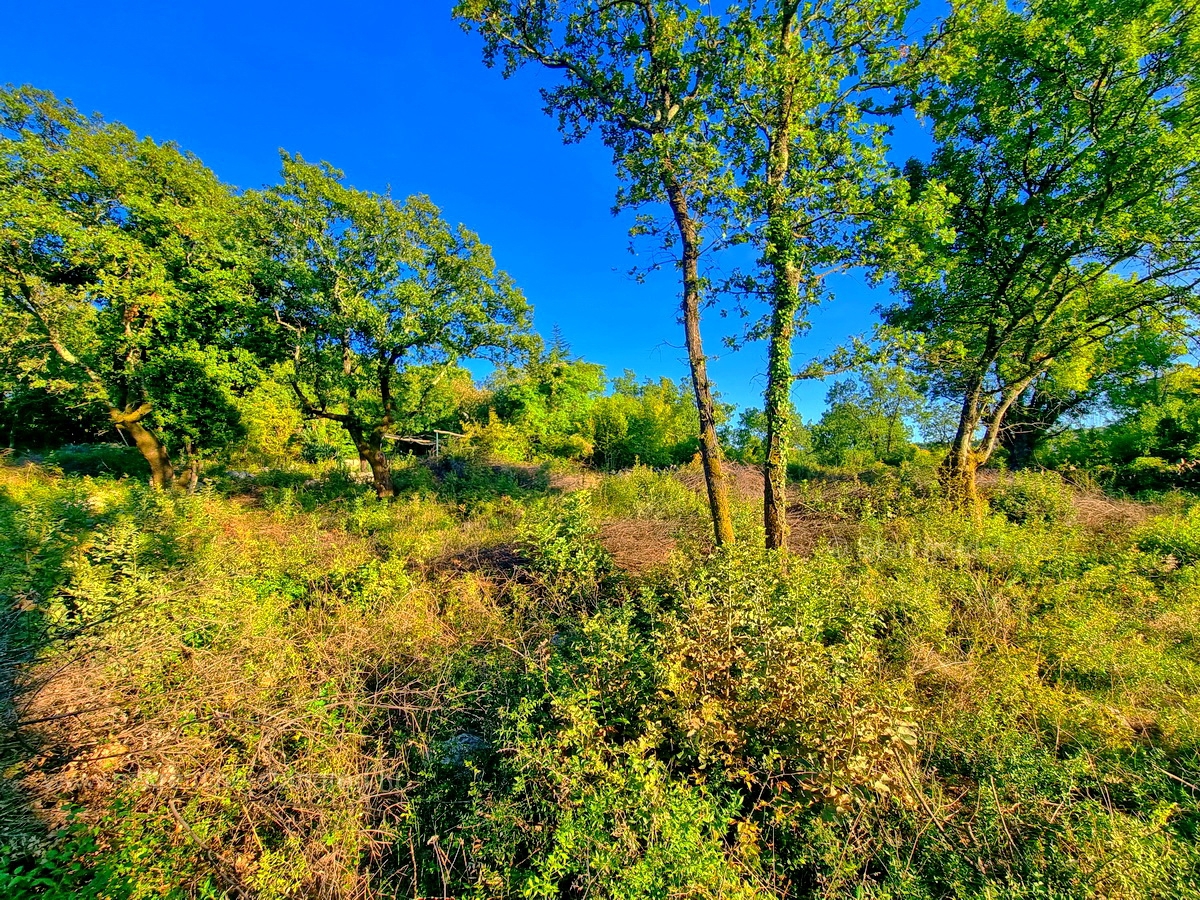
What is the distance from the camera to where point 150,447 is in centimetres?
1206

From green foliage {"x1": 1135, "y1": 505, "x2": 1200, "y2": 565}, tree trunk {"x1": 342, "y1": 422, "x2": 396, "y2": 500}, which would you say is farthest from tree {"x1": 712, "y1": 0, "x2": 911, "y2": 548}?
tree trunk {"x1": 342, "y1": 422, "x2": 396, "y2": 500}

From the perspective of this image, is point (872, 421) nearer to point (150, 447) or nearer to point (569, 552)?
point (569, 552)

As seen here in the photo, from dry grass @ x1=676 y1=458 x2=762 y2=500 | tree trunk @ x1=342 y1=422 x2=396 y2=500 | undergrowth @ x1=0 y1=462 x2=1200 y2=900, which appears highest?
tree trunk @ x1=342 y1=422 x2=396 y2=500

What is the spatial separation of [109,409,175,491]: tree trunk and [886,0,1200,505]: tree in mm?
17961

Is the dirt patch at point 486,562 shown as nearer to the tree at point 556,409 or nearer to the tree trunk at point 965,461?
the tree trunk at point 965,461

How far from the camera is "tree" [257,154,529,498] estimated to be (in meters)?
A: 10.7

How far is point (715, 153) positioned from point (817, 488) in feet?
26.1

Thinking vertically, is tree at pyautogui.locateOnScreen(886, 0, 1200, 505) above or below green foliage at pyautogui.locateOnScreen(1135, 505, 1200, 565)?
above

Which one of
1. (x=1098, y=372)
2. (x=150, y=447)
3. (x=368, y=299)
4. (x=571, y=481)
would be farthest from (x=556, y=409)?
(x=1098, y=372)

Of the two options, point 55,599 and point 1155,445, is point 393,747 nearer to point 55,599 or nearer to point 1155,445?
point 55,599

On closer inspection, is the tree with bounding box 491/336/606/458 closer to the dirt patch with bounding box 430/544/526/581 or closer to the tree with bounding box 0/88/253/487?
the tree with bounding box 0/88/253/487

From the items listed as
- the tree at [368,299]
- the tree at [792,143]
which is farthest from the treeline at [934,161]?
the tree at [368,299]

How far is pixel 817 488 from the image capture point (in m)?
10.6

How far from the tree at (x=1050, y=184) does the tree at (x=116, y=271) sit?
50.6 ft
